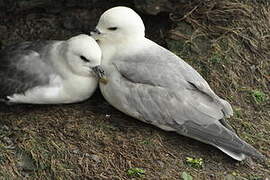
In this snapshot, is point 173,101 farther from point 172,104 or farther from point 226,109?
point 226,109

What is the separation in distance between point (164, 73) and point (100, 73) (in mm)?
508

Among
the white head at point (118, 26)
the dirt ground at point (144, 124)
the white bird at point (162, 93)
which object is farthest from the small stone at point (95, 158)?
the white head at point (118, 26)

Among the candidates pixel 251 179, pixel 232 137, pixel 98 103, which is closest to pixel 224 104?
pixel 232 137

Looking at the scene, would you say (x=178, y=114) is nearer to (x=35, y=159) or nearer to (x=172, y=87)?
(x=172, y=87)

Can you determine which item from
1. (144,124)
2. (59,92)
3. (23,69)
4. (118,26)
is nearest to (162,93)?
(144,124)

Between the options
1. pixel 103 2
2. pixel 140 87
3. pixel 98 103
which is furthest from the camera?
pixel 103 2

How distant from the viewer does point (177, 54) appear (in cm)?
555

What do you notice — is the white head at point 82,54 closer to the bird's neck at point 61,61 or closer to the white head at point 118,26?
the bird's neck at point 61,61

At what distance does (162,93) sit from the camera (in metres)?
4.73

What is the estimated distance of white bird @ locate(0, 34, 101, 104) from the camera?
484 cm

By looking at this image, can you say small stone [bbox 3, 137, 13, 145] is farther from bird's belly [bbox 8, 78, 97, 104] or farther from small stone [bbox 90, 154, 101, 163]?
small stone [bbox 90, 154, 101, 163]

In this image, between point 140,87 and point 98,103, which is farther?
point 98,103

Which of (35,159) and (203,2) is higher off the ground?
(203,2)

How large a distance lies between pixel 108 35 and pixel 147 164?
44.6 inches
